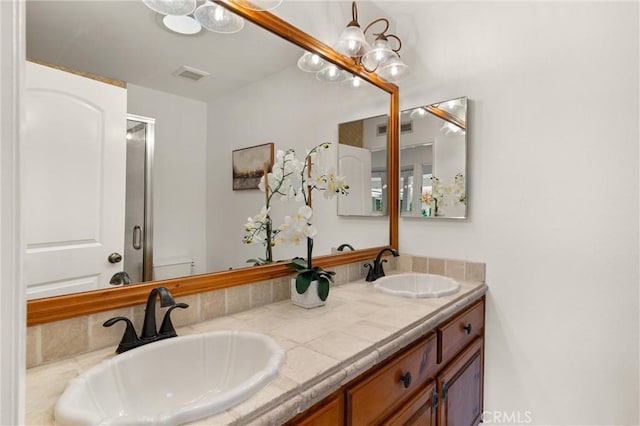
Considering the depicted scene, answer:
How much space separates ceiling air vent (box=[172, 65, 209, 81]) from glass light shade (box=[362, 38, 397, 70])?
942mm

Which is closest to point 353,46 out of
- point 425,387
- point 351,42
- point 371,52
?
point 351,42

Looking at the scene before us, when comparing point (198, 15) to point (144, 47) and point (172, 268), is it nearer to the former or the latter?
point (144, 47)

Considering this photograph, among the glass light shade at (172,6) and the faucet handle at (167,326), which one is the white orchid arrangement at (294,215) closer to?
the faucet handle at (167,326)

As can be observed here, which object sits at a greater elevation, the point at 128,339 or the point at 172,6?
the point at 172,6

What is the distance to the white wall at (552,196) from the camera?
4.45 feet

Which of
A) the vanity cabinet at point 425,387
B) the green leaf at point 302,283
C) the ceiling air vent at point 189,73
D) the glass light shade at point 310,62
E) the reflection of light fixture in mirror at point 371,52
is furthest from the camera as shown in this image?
the reflection of light fixture in mirror at point 371,52

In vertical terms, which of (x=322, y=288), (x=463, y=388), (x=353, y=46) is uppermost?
(x=353, y=46)

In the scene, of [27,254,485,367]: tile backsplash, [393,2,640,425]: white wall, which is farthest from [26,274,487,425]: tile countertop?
[393,2,640,425]: white wall

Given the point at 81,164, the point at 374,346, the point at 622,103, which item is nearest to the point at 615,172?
the point at 622,103

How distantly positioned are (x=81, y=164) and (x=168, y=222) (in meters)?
0.31

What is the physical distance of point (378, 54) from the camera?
1.75 metres

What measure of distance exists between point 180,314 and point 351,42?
145cm

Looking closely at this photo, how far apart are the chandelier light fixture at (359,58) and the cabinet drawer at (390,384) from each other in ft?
4.33

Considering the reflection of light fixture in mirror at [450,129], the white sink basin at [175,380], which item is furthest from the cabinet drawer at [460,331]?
the reflection of light fixture in mirror at [450,129]
